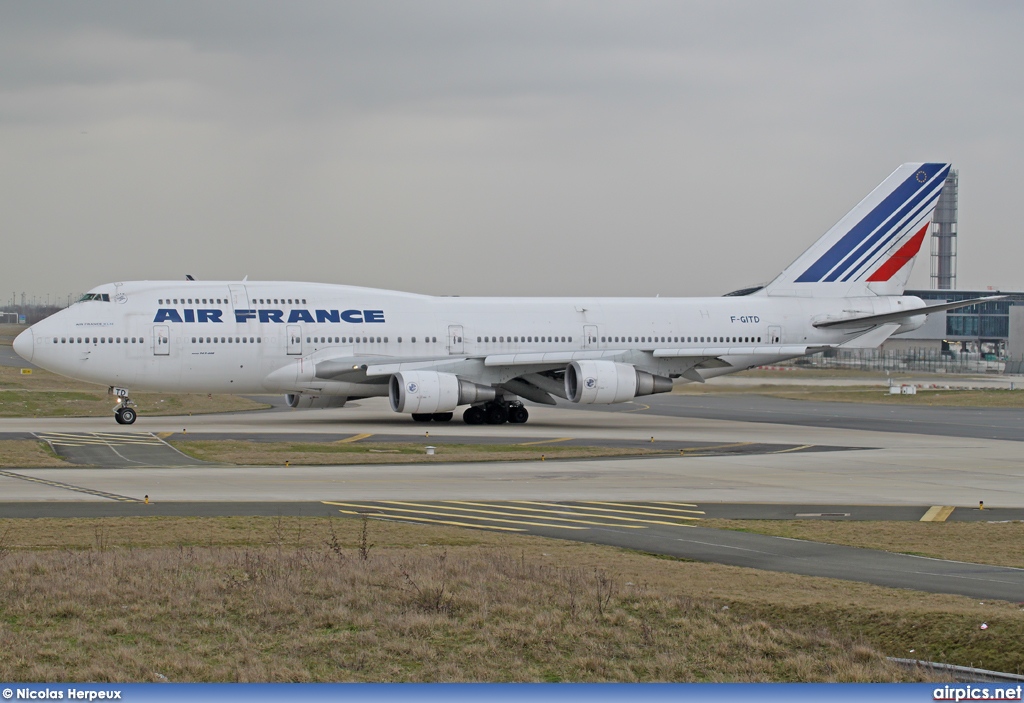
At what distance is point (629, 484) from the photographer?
2841cm

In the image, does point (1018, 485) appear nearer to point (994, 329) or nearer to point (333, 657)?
point (333, 657)

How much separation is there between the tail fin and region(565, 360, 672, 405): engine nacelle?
1056 centimetres

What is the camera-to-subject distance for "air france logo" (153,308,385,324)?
4569cm

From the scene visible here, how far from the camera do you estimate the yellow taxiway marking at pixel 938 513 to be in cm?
2295

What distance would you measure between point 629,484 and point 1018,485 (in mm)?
10003

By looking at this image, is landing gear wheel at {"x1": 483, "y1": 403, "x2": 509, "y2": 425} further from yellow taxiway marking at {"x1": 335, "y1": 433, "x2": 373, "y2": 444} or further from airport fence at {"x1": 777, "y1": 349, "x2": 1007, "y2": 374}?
airport fence at {"x1": 777, "y1": 349, "x2": 1007, "y2": 374}

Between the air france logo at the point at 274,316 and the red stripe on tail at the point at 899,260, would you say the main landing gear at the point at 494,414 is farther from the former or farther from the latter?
the red stripe on tail at the point at 899,260

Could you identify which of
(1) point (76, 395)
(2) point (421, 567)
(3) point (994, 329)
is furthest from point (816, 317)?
(3) point (994, 329)

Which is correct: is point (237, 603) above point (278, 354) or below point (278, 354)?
below

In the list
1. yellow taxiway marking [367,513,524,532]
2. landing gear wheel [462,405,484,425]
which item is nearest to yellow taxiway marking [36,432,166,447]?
landing gear wheel [462,405,484,425]

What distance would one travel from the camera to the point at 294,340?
153 feet

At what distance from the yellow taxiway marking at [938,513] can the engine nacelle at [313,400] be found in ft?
95.9

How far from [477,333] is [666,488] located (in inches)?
897

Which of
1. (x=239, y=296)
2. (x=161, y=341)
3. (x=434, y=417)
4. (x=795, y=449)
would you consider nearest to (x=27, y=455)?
(x=161, y=341)
